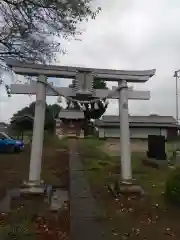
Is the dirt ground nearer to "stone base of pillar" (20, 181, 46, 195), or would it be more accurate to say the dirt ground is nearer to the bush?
"stone base of pillar" (20, 181, 46, 195)

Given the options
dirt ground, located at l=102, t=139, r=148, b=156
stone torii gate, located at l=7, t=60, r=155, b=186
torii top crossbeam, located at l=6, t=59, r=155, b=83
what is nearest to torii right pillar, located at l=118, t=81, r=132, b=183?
stone torii gate, located at l=7, t=60, r=155, b=186

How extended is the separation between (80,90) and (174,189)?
425 cm

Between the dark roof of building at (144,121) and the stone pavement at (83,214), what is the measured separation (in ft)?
135

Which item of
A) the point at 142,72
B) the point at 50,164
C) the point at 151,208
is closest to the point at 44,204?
the point at 151,208

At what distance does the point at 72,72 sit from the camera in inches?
452

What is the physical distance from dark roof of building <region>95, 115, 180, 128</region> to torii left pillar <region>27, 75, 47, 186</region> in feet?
136

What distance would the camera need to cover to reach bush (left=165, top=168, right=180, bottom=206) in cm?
909

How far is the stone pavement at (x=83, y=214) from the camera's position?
6482mm

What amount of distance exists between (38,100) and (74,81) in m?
1.37

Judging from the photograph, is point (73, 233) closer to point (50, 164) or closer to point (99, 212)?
point (99, 212)

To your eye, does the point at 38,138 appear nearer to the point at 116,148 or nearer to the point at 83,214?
the point at 83,214

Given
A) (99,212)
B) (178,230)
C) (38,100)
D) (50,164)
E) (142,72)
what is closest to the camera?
(178,230)

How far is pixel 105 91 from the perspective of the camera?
38.2 feet

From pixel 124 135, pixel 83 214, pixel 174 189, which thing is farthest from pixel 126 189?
pixel 83 214
